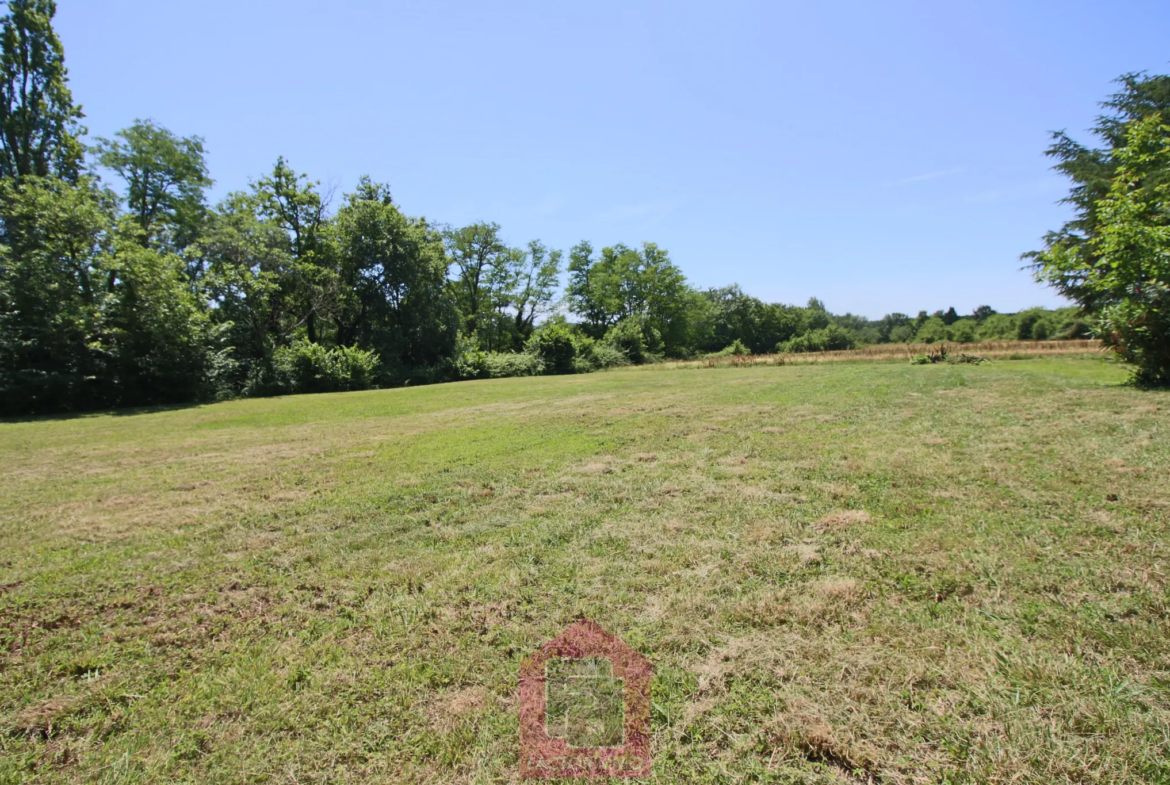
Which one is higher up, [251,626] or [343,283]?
[343,283]

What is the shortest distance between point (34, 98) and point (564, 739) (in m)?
33.9

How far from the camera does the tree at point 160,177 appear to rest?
983 inches

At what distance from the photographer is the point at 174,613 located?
9.30 ft

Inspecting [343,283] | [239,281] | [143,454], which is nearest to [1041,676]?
[143,454]

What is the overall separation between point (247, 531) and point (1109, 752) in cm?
545

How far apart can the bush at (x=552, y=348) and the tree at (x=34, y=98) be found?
2452cm

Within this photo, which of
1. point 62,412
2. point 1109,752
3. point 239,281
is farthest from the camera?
point 239,281

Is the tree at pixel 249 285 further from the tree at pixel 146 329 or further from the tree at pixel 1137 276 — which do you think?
the tree at pixel 1137 276

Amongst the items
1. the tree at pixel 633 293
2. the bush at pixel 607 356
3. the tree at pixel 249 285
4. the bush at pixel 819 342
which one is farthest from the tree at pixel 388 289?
the bush at pixel 819 342

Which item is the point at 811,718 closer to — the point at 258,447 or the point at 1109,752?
the point at 1109,752

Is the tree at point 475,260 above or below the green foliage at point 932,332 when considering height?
above

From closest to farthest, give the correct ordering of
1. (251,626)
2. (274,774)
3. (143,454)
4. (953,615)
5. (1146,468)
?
(274,774) → (953,615) → (251,626) → (1146,468) → (143,454)

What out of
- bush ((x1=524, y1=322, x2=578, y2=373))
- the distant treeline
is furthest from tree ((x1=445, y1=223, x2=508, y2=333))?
bush ((x1=524, y1=322, x2=578, y2=373))

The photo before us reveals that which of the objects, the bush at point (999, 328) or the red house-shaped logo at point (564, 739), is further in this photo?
the bush at point (999, 328)
